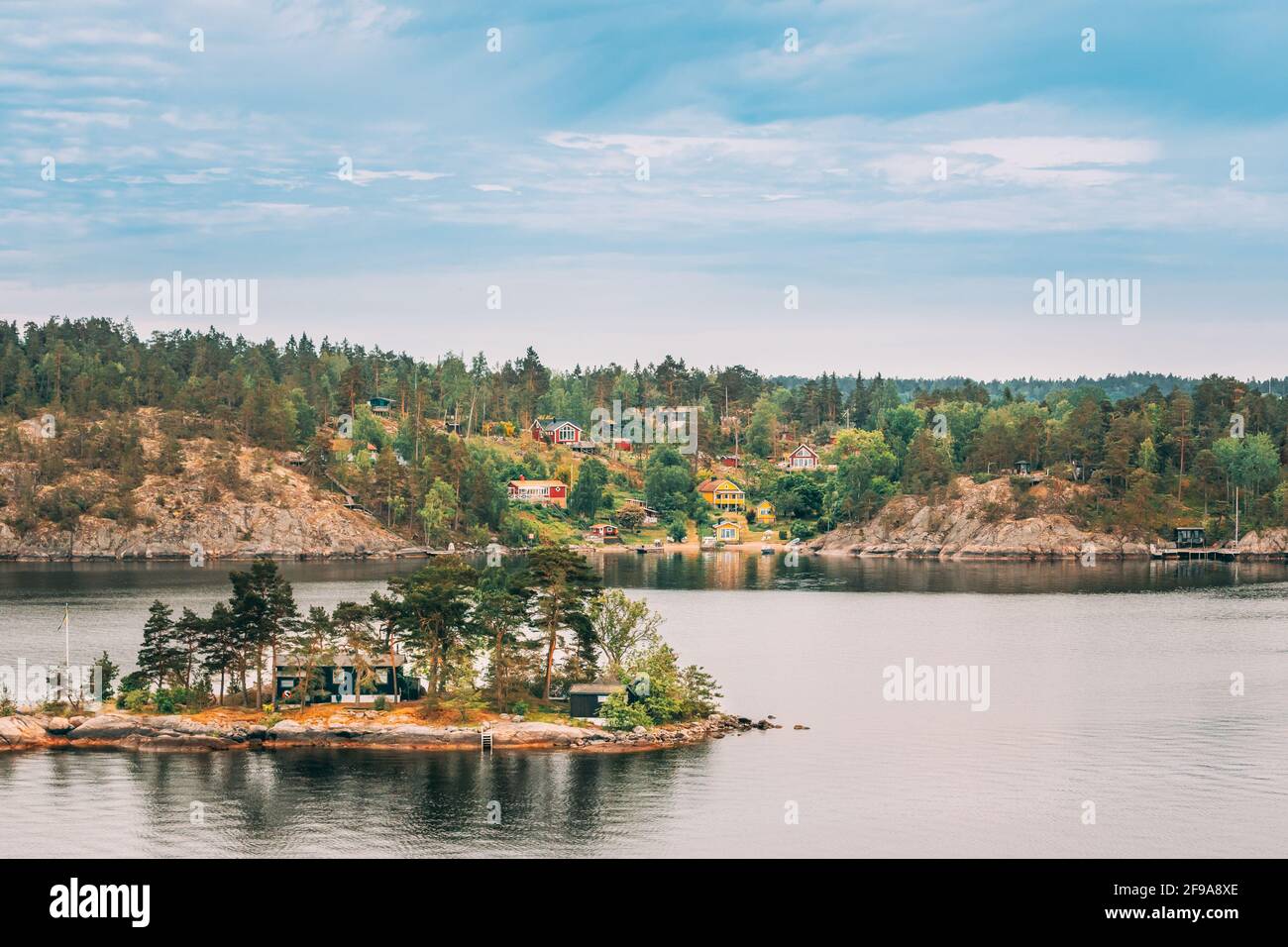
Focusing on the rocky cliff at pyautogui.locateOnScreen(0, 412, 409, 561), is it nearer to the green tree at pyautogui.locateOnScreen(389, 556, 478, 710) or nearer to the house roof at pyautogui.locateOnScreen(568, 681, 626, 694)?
the green tree at pyautogui.locateOnScreen(389, 556, 478, 710)

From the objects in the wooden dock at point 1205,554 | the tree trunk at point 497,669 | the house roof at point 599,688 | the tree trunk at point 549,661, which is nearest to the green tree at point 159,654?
the tree trunk at point 497,669

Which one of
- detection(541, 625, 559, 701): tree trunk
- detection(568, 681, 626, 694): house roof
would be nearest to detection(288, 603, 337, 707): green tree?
detection(541, 625, 559, 701): tree trunk

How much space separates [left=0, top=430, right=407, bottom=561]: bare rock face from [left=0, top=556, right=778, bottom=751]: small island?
11512 cm

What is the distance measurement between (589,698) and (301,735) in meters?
15.2

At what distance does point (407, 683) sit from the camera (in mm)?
78250

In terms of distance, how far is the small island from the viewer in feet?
242

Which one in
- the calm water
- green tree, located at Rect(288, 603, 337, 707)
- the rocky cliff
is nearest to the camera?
the calm water

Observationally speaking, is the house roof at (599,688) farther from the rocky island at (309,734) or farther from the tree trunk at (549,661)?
the rocky island at (309,734)

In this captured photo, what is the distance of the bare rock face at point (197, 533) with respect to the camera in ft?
621

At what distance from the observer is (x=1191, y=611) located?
128 meters

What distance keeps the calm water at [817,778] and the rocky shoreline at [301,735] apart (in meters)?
1.49

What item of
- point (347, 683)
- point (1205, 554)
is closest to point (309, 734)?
point (347, 683)

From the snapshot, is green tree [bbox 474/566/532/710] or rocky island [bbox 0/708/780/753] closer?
rocky island [bbox 0/708/780/753]

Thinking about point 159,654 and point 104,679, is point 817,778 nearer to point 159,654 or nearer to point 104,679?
point 159,654
